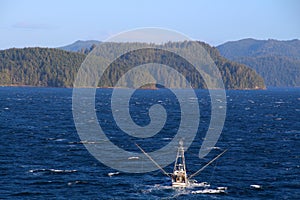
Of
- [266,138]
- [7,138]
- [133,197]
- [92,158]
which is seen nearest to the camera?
[133,197]

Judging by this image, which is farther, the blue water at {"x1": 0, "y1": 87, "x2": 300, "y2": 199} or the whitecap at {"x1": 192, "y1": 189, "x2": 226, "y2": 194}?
the whitecap at {"x1": 192, "y1": 189, "x2": 226, "y2": 194}

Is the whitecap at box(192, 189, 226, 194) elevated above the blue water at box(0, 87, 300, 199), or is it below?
below

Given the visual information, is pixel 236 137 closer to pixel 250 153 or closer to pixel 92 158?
pixel 250 153

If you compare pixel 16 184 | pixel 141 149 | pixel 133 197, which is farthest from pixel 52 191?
pixel 141 149

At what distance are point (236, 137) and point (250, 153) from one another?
92.3ft

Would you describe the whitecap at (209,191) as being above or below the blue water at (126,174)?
below

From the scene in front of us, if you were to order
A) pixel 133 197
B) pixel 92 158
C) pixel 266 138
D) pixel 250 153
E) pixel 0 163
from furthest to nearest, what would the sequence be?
pixel 266 138, pixel 250 153, pixel 92 158, pixel 0 163, pixel 133 197

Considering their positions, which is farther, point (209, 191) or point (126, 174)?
point (126, 174)

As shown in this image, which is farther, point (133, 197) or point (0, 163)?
point (0, 163)

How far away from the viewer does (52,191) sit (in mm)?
88562

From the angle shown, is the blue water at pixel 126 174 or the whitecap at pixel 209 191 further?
the whitecap at pixel 209 191

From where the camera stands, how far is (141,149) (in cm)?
12912

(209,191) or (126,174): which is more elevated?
(126,174)

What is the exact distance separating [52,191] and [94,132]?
73006mm
